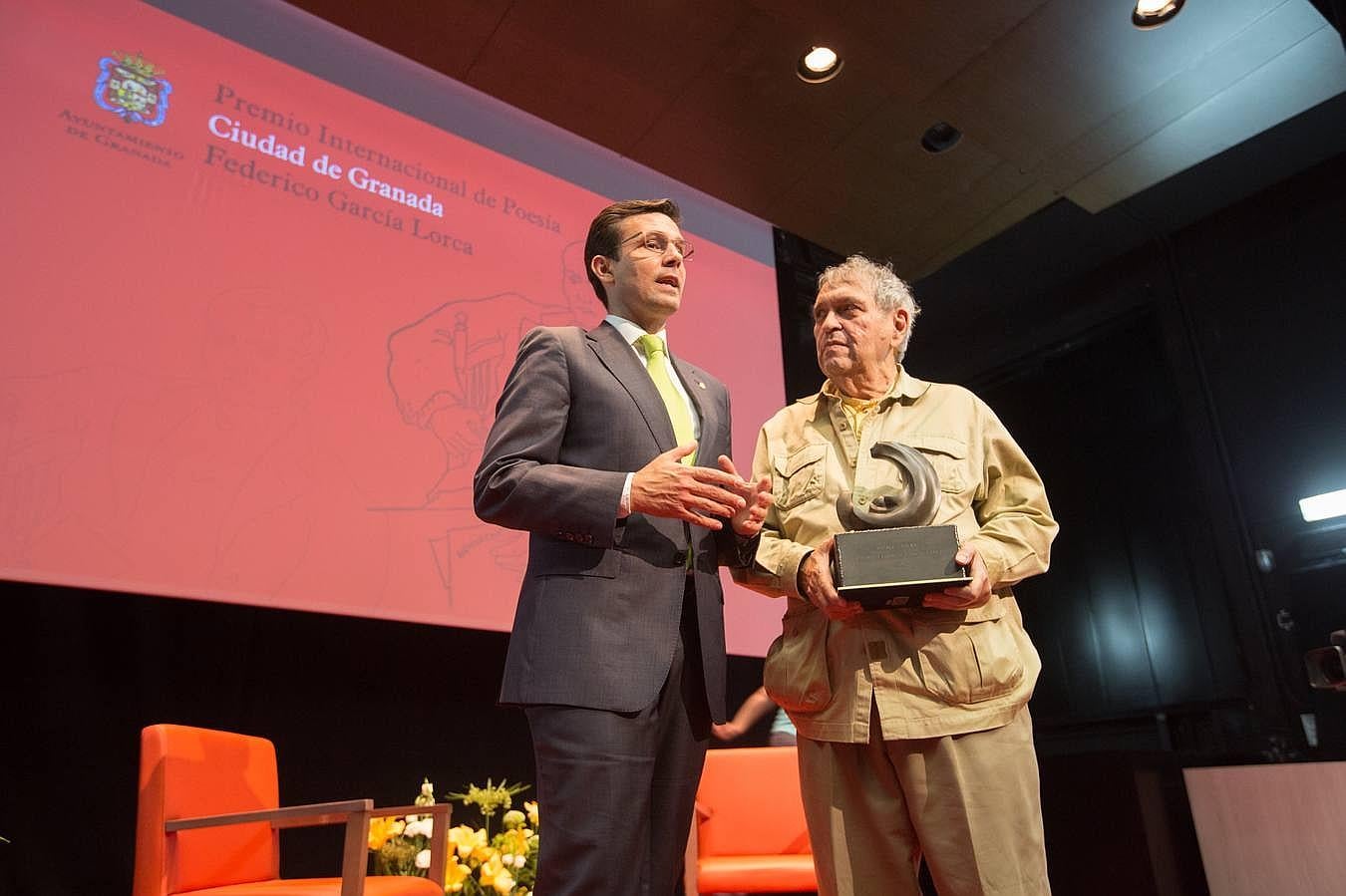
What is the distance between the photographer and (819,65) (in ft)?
12.2

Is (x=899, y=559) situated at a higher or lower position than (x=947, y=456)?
lower

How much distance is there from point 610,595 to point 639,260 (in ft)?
2.11

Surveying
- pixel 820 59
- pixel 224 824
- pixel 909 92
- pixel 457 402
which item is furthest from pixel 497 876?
pixel 909 92

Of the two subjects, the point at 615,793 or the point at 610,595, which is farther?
the point at 610,595

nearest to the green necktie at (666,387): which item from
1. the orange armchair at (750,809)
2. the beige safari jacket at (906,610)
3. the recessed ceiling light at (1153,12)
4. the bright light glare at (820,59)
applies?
the beige safari jacket at (906,610)

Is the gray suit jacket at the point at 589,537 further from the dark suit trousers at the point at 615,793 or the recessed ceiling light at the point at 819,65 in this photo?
the recessed ceiling light at the point at 819,65

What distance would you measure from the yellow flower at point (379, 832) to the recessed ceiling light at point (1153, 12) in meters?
3.79

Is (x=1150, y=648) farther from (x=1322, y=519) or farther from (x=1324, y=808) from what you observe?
(x=1324, y=808)

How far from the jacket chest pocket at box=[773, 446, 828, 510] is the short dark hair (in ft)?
1.50

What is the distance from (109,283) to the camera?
2.59 metres

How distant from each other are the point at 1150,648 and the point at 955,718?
12.8ft

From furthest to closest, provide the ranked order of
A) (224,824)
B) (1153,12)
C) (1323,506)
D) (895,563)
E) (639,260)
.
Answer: (1323,506)
(1153,12)
(224,824)
(639,260)
(895,563)

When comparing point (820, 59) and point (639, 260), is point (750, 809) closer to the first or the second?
point (639, 260)

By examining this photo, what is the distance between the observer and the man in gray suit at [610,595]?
3.99ft
